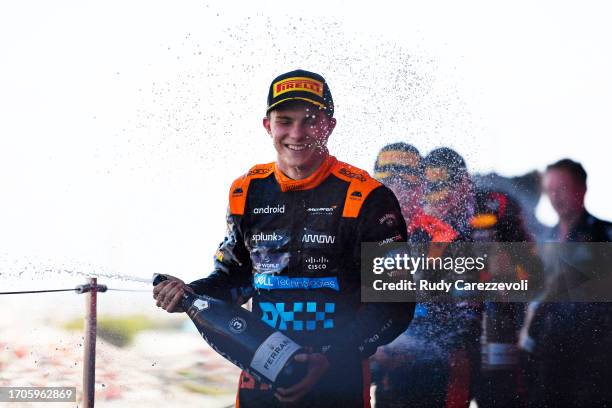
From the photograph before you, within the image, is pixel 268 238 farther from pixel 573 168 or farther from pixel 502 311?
pixel 573 168

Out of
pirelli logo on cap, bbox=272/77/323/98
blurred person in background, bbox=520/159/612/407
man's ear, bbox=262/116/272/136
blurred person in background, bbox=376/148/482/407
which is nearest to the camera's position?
pirelli logo on cap, bbox=272/77/323/98

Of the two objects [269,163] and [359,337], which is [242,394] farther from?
[269,163]

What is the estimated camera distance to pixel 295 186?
9.92ft

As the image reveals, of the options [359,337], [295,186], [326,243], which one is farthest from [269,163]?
[359,337]

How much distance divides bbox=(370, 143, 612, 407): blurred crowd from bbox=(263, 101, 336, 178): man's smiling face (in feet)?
Result: 7.30

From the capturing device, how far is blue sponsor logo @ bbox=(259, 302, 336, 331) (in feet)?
9.55

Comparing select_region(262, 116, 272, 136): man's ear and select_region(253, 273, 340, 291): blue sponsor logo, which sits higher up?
select_region(262, 116, 272, 136): man's ear

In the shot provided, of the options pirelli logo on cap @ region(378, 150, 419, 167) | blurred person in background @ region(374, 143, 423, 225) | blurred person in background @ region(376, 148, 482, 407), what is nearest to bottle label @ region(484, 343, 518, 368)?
blurred person in background @ region(376, 148, 482, 407)

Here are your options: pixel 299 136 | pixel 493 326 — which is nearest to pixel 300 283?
pixel 299 136

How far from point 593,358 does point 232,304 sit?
357 cm

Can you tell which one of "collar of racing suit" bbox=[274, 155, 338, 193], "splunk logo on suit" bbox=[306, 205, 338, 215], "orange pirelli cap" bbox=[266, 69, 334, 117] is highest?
"orange pirelli cap" bbox=[266, 69, 334, 117]

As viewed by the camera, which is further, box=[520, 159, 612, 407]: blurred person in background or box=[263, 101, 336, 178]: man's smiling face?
box=[520, 159, 612, 407]: blurred person in background

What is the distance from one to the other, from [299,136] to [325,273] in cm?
55

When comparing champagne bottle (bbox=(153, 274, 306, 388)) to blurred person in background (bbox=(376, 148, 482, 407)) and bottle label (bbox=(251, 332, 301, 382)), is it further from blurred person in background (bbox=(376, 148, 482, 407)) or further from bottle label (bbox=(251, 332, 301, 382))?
blurred person in background (bbox=(376, 148, 482, 407))
